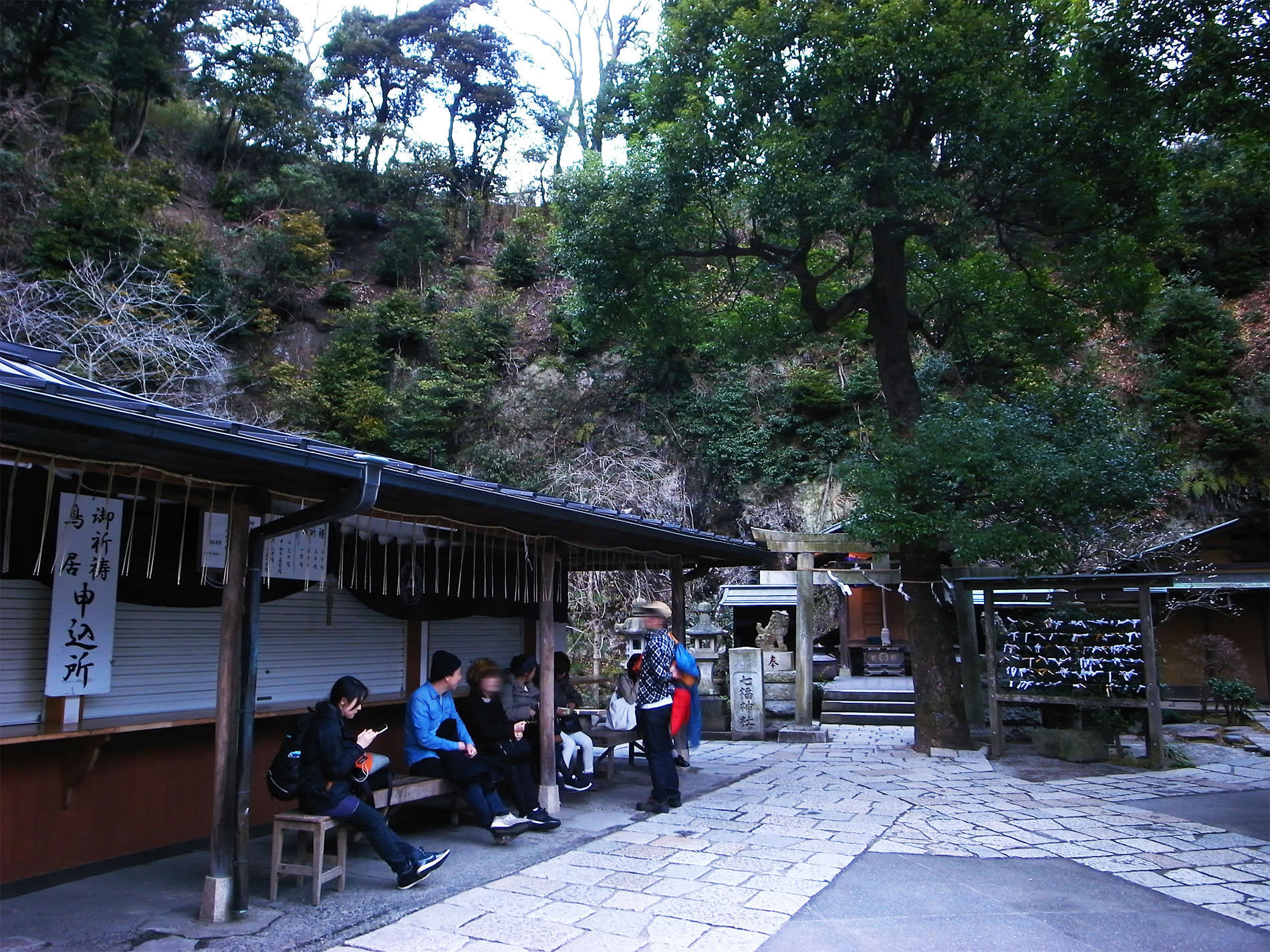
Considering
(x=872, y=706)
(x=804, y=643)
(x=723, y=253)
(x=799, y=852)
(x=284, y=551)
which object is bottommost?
(x=799, y=852)

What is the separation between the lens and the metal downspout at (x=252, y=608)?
4.48 metres

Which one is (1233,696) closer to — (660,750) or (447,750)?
(660,750)

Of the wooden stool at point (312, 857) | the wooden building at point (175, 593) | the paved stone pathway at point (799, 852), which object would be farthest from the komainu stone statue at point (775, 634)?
the wooden stool at point (312, 857)

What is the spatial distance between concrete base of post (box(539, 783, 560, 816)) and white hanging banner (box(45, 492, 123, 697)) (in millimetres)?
3377

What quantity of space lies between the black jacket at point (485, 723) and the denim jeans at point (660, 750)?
4.24 ft

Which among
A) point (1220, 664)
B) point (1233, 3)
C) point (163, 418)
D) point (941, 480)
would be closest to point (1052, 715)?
point (941, 480)

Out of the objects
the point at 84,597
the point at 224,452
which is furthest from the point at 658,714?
the point at 224,452

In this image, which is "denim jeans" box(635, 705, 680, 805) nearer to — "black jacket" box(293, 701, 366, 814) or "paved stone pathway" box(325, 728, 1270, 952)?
"paved stone pathway" box(325, 728, 1270, 952)

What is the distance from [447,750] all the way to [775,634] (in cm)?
1083

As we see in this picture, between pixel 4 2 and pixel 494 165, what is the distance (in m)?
15.4

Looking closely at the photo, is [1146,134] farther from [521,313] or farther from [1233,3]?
[521,313]

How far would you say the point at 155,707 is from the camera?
5.94 m

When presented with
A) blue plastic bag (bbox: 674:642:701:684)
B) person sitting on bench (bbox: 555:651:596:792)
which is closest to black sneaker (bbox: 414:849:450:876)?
person sitting on bench (bbox: 555:651:596:792)

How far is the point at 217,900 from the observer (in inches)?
177
